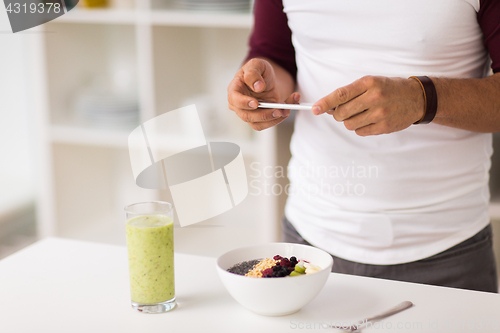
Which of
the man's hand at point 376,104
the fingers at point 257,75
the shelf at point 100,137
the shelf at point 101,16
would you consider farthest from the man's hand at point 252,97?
the shelf at point 101,16

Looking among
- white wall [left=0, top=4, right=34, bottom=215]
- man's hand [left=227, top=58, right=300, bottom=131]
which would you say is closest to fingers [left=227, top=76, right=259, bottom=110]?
man's hand [left=227, top=58, right=300, bottom=131]

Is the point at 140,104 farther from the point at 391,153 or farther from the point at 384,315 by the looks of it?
the point at 384,315

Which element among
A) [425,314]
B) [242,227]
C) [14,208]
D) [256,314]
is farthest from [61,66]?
[425,314]

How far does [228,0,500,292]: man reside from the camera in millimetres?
964

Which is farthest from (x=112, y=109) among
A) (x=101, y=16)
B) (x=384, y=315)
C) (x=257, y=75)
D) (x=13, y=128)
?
(x=384, y=315)

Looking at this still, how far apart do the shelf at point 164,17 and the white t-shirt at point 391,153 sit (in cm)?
67

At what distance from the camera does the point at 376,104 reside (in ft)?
2.64

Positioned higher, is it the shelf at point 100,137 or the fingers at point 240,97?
the fingers at point 240,97

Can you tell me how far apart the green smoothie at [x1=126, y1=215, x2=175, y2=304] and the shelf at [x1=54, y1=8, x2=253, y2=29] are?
3.76 ft

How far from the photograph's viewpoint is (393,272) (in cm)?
107

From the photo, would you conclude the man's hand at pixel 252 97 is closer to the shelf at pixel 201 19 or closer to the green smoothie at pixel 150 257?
the green smoothie at pixel 150 257

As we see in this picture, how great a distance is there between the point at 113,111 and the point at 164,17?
0.44 meters

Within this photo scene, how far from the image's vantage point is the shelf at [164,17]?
1757 millimetres

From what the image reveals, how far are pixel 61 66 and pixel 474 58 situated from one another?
5.40ft
